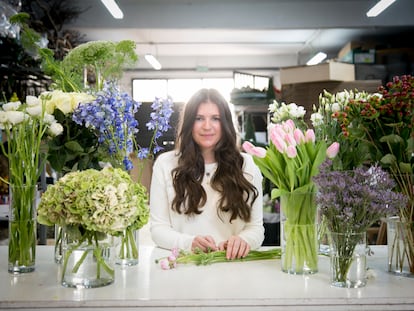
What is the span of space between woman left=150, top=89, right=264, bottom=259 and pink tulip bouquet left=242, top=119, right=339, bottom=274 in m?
0.58

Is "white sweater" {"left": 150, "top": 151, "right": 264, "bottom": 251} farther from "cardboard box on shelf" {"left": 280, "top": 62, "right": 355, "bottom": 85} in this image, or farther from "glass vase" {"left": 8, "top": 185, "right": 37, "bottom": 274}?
"cardboard box on shelf" {"left": 280, "top": 62, "right": 355, "bottom": 85}

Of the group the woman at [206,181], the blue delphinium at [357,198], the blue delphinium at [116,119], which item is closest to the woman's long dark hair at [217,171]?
the woman at [206,181]

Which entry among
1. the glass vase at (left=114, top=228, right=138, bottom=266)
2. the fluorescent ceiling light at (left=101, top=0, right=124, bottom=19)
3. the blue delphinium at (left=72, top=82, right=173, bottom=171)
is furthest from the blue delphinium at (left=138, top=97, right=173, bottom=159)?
the fluorescent ceiling light at (left=101, top=0, right=124, bottom=19)

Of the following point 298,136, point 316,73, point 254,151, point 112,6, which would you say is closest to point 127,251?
point 254,151

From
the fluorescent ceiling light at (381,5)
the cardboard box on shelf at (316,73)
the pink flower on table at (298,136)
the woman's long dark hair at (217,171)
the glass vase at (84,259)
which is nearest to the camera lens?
the glass vase at (84,259)

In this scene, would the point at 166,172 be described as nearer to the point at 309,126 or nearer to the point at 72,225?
the point at 309,126

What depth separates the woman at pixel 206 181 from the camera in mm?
1833

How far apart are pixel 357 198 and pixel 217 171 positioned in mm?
882

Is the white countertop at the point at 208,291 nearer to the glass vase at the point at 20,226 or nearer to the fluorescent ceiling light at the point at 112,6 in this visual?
the glass vase at the point at 20,226

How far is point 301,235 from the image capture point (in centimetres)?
121

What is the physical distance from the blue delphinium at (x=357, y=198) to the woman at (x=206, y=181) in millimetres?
715

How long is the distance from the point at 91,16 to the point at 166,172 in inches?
208

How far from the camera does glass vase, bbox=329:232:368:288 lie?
1098mm

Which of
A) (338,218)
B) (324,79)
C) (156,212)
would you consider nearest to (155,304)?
(338,218)
